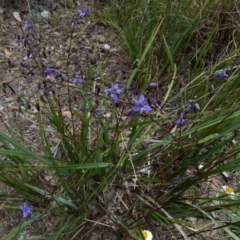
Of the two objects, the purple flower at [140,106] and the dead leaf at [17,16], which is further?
the dead leaf at [17,16]

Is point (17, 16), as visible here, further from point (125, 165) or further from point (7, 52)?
point (125, 165)

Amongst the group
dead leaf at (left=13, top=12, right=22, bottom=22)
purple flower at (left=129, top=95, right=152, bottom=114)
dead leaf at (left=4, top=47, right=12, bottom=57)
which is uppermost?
purple flower at (left=129, top=95, right=152, bottom=114)

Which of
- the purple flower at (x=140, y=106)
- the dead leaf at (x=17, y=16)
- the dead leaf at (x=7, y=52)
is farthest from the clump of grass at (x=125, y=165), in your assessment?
the dead leaf at (x=17, y=16)

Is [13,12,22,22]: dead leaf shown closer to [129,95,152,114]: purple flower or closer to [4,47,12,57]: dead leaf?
[4,47,12,57]: dead leaf

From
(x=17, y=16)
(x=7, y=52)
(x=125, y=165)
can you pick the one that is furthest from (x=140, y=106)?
(x=17, y=16)

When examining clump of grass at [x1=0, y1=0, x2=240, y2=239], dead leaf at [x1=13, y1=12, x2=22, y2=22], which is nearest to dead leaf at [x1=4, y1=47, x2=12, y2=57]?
dead leaf at [x1=13, y1=12, x2=22, y2=22]

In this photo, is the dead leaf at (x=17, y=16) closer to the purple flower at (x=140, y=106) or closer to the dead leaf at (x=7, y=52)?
the dead leaf at (x=7, y=52)

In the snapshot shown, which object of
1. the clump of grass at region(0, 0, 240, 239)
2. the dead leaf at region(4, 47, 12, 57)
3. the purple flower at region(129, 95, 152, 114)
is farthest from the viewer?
the dead leaf at region(4, 47, 12, 57)

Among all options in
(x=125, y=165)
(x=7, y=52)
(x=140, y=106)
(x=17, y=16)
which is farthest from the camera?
(x=17, y=16)

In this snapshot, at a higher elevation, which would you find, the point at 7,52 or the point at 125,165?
the point at 125,165

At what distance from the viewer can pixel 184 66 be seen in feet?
8.27

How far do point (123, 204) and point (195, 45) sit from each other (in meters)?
1.16

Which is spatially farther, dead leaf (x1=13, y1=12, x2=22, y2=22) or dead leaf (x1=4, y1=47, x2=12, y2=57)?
dead leaf (x1=13, y1=12, x2=22, y2=22)

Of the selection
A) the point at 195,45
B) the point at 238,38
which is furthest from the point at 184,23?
the point at 238,38
